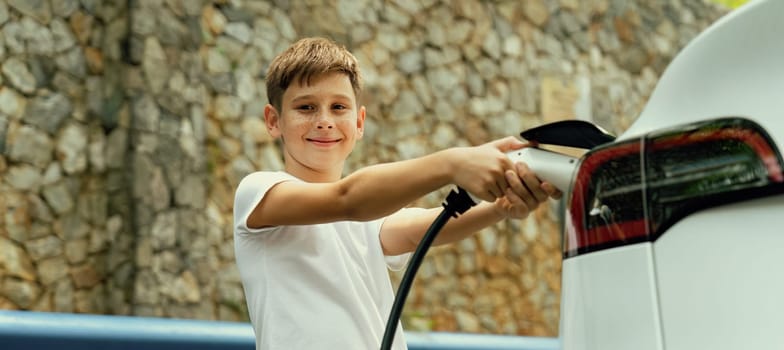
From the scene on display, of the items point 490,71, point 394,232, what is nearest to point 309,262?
→ point 394,232

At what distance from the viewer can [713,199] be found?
3.44 ft

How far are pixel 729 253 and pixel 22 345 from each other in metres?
1.64

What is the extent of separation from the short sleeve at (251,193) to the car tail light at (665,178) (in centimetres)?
62

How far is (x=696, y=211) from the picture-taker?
3.48ft

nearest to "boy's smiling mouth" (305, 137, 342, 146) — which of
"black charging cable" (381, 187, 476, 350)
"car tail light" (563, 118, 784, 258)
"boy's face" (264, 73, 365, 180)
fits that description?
"boy's face" (264, 73, 365, 180)

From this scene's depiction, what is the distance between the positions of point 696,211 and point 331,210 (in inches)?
25.0

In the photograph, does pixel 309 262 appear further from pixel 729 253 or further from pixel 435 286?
pixel 435 286

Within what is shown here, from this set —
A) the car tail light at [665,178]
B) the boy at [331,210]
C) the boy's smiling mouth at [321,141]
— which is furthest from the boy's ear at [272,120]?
the car tail light at [665,178]

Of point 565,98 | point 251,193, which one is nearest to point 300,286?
point 251,193

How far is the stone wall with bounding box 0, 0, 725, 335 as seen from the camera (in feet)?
19.8

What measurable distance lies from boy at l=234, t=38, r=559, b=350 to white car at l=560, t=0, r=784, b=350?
21 centimetres

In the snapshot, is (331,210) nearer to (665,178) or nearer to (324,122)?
(324,122)

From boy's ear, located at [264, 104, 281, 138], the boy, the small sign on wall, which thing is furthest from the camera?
the small sign on wall

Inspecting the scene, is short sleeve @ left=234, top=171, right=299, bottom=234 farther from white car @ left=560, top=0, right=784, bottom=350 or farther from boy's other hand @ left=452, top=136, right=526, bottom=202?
white car @ left=560, top=0, right=784, bottom=350
